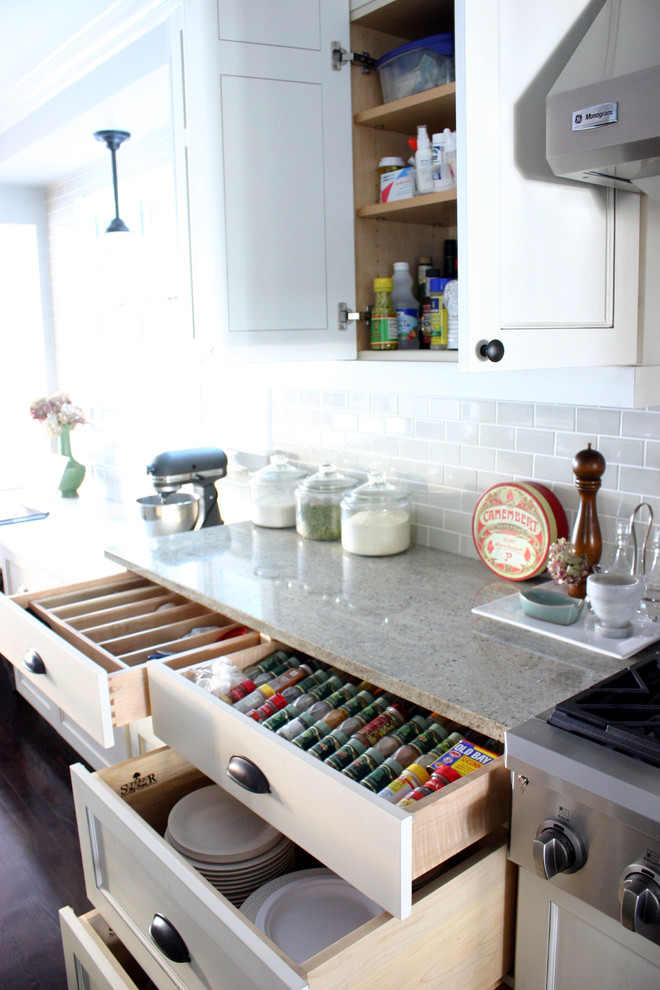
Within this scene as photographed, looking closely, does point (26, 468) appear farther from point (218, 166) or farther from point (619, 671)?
point (619, 671)

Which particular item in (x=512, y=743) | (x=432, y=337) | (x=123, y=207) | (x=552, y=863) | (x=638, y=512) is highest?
(x=123, y=207)

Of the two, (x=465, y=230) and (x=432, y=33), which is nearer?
(x=465, y=230)

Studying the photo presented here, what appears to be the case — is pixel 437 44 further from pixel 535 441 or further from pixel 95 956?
pixel 95 956

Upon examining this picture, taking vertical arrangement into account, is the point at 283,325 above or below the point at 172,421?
above

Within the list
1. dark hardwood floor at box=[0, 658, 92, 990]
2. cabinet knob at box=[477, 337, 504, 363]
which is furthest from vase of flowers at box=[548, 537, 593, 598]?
dark hardwood floor at box=[0, 658, 92, 990]

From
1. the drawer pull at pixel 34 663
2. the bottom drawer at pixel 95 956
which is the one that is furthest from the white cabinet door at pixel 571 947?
the drawer pull at pixel 34 663

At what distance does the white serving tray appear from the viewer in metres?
1.49

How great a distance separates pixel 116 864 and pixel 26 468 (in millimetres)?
3545

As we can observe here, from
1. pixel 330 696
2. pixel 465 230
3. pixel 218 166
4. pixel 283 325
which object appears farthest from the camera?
pixel 283 325

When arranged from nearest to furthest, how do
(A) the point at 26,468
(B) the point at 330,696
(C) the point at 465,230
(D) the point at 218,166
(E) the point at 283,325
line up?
(C) the point at 465,230, (B) the point at 330,696, (D) the point at 218,166, (E) the point at 283,325, (A) the point at 26,468

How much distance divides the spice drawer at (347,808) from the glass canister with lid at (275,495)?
1.03m

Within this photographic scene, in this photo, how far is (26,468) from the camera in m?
4.69

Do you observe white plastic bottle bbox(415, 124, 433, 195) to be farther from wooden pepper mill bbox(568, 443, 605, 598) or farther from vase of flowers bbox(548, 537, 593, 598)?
vase of flowers bbox(548, 537, 593, 598)

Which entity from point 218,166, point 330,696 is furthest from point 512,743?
point 218,166
